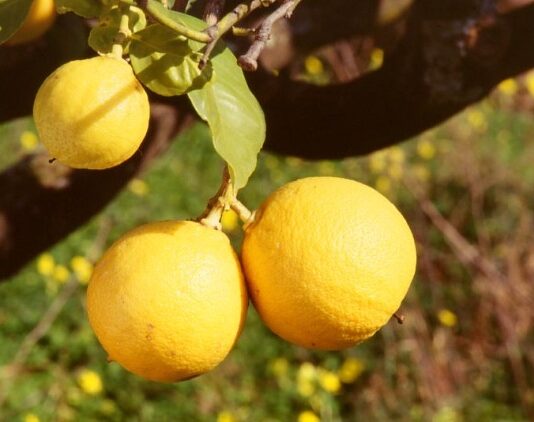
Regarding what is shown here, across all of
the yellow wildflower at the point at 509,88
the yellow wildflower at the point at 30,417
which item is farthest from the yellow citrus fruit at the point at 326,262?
the yellow wildflower at the point at 509,88

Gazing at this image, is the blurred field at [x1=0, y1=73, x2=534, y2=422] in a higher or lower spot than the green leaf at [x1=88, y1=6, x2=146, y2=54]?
lower

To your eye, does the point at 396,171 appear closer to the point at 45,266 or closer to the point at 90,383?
the point at 45,266

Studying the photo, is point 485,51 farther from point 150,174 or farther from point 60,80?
point 150,174

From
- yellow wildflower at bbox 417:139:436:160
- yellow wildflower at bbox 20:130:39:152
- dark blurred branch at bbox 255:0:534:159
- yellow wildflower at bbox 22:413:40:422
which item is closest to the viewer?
dark blurred branch at bbox 255:0:534:159

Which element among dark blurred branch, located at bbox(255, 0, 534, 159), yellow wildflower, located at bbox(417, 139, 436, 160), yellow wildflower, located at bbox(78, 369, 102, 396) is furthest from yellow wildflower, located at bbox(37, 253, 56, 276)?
yellow wildflower, located at bbox(417, 139, 436, 160)

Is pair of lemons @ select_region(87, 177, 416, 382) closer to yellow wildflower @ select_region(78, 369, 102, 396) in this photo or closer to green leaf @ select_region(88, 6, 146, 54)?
green leaf @ select_region(88, 6, 146, 54)
